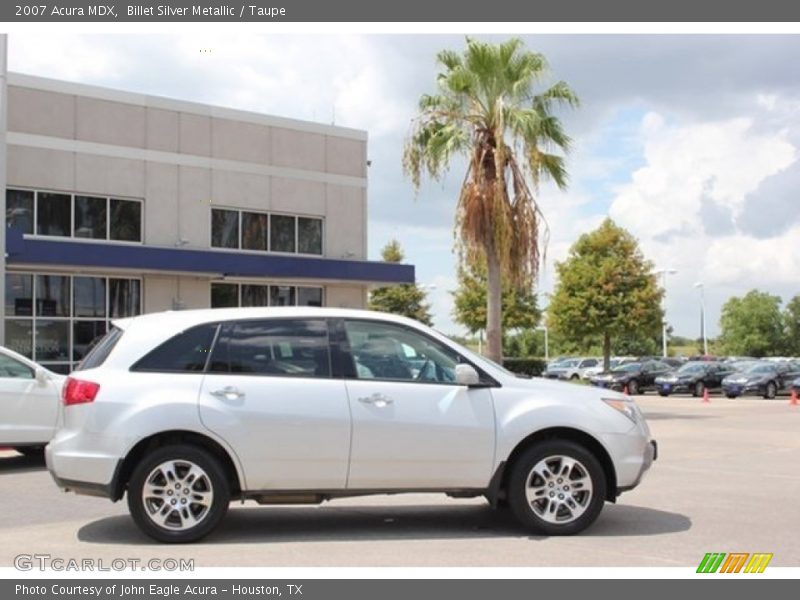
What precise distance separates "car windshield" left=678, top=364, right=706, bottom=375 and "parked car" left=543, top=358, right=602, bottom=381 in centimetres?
1442

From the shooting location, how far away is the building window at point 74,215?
913 inches

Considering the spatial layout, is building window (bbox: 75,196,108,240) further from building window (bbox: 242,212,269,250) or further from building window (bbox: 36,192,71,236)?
building window (bbox: 242,212,269,250)

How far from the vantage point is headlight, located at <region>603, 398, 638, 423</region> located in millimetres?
8125

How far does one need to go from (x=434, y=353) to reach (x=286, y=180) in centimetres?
2030

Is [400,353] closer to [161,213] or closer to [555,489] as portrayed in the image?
[555,489]

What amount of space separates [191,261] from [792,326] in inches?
3412

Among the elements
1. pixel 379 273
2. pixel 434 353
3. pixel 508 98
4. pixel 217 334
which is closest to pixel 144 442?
pixel 217 334

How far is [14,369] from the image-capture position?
485 inches

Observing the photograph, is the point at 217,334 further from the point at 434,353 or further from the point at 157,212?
the point at 157,212

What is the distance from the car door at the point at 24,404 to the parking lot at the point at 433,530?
0.55 m

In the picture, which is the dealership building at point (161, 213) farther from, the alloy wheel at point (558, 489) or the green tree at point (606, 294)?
the green tree at point (606, 294)

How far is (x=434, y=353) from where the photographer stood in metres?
8.00

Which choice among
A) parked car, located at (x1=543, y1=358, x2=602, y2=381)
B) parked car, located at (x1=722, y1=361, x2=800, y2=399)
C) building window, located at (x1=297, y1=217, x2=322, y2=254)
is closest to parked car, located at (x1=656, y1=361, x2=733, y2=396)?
parked car, located at (x1=722, y1=361, x2=800, y2=399)

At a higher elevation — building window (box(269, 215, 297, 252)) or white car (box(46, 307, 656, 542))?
building window (box(269, 215, 297, 252))
